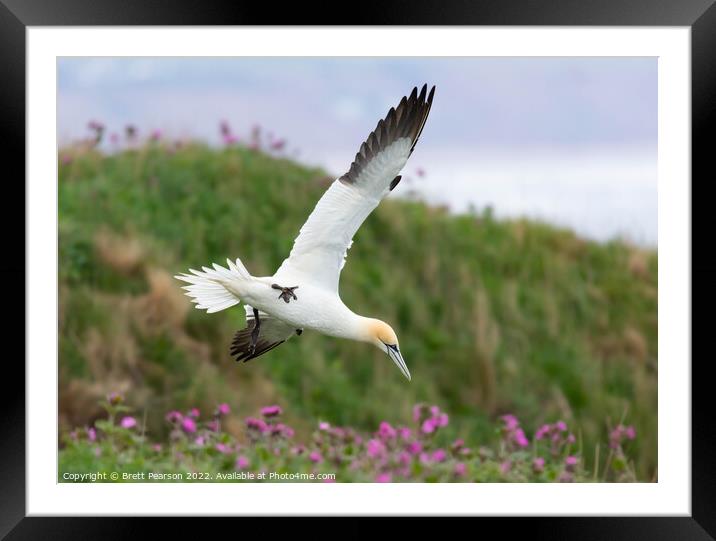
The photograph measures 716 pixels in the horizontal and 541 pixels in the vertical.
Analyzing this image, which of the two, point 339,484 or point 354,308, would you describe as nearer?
point 339,484

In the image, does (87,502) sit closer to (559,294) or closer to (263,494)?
(263,494)

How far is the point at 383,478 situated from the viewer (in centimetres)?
526

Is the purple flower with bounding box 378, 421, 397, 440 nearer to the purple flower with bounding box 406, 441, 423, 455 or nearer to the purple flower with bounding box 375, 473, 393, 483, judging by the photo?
the purple flower with bounding box 406, 441, 423, 455

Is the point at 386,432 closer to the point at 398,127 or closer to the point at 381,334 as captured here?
the point at 381,334

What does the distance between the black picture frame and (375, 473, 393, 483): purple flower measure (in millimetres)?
447

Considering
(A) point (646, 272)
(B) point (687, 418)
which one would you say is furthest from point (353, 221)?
(A) point (646, 272)

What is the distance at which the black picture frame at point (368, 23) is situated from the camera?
4617mm

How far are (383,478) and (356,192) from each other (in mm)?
1549

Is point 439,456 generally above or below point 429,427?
below

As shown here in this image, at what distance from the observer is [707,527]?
4.72 metres

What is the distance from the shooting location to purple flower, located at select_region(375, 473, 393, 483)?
5224mm

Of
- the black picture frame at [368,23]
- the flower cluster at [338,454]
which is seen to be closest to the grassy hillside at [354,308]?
the flower cluster at [338,454]

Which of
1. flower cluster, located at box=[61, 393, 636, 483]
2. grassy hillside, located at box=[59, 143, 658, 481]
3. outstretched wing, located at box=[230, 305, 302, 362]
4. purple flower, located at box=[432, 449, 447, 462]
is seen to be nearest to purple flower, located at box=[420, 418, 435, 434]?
flower cluster, located at box=[61, 393, 636, 483]

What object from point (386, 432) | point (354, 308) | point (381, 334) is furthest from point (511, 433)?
point (354, 308)
